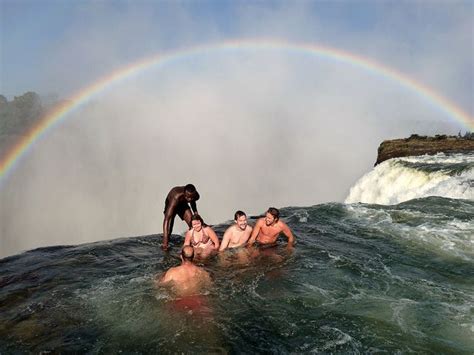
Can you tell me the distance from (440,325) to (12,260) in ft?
26.4

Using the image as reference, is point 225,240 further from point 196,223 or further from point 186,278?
point 186,278

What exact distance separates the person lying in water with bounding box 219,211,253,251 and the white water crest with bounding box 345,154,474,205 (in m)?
10.2

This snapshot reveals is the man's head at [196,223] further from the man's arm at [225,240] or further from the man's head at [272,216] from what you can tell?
the man's head at [272,216]

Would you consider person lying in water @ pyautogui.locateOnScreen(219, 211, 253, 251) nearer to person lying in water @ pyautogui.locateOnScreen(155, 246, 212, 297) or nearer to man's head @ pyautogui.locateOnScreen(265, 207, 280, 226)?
man's head @ pyautogui.locateOnScreen(265, 207, 280, 226)

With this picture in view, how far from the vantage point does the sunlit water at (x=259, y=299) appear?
15.8 feet

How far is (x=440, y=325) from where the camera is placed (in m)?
5.13

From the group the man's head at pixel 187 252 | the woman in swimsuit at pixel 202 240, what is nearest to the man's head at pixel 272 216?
the woman in swimsuit at pixel 202 240

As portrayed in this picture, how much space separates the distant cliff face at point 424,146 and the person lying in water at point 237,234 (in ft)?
80.7

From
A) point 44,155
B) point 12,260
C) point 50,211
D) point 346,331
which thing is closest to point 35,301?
point 12,260

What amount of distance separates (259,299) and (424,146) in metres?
28.6

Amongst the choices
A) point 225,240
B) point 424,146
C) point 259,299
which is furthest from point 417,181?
point 259,299

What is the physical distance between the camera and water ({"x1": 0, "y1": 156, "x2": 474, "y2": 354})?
481cm

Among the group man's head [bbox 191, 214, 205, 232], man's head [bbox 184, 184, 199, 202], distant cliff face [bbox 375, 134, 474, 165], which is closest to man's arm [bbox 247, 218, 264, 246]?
man's head [bbox 191, 214, 205, 232]

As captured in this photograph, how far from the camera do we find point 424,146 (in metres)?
30.3
